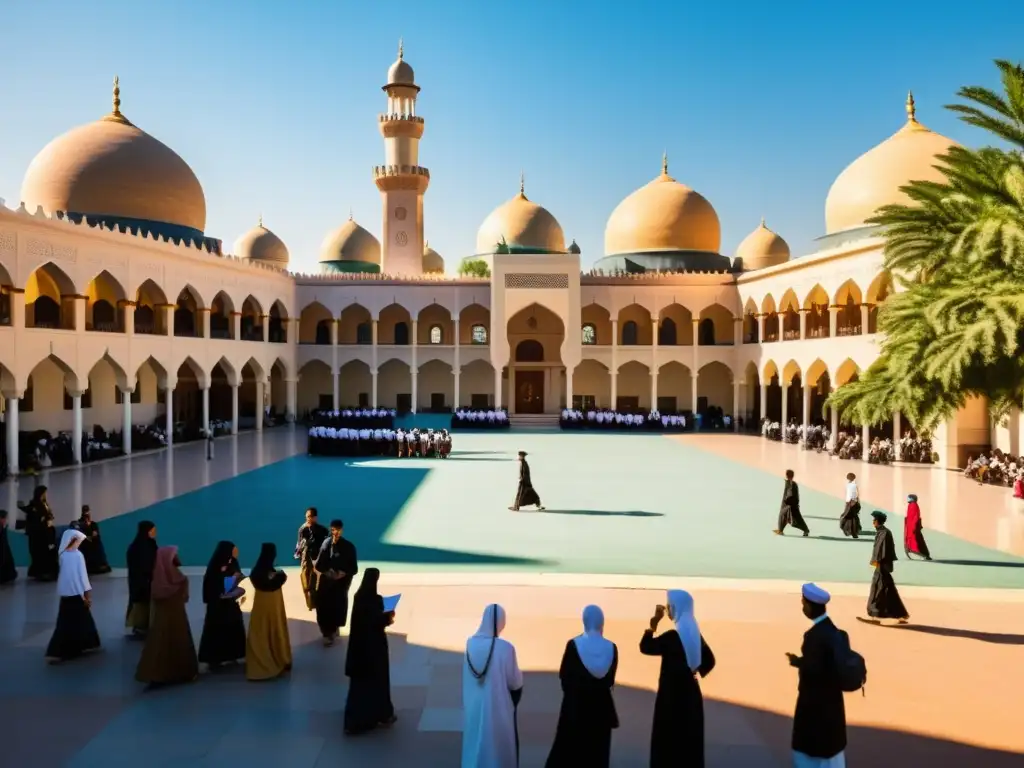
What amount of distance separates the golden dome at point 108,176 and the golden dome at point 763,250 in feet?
86.6

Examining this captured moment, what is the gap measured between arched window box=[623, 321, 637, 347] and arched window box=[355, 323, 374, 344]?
1204 cm

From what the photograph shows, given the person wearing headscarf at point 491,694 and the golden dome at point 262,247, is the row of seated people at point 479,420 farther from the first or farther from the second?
the person wearing headscarf at point 491,694

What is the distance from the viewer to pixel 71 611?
23.4 ft

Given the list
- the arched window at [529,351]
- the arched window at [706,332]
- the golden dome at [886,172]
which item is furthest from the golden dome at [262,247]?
the golden dome at [886,172]

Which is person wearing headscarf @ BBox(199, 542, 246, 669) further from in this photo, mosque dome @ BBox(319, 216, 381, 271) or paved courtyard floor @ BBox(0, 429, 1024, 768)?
mosque dome @ BBox(319, 216, 381, 271)

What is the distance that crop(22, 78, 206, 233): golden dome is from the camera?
26.9m

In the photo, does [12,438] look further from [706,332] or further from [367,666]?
[706,332]

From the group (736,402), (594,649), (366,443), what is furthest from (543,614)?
(736,402)

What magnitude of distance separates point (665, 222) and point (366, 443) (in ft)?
66.8

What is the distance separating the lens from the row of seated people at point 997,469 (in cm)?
1764

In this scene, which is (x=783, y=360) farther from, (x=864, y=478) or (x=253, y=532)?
(x=253, y=532)

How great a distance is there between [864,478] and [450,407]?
22653mm

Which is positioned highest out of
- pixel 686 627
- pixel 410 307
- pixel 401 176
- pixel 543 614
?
pixel 401 176

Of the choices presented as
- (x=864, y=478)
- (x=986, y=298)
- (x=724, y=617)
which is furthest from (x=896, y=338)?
(x=864, y=478)
